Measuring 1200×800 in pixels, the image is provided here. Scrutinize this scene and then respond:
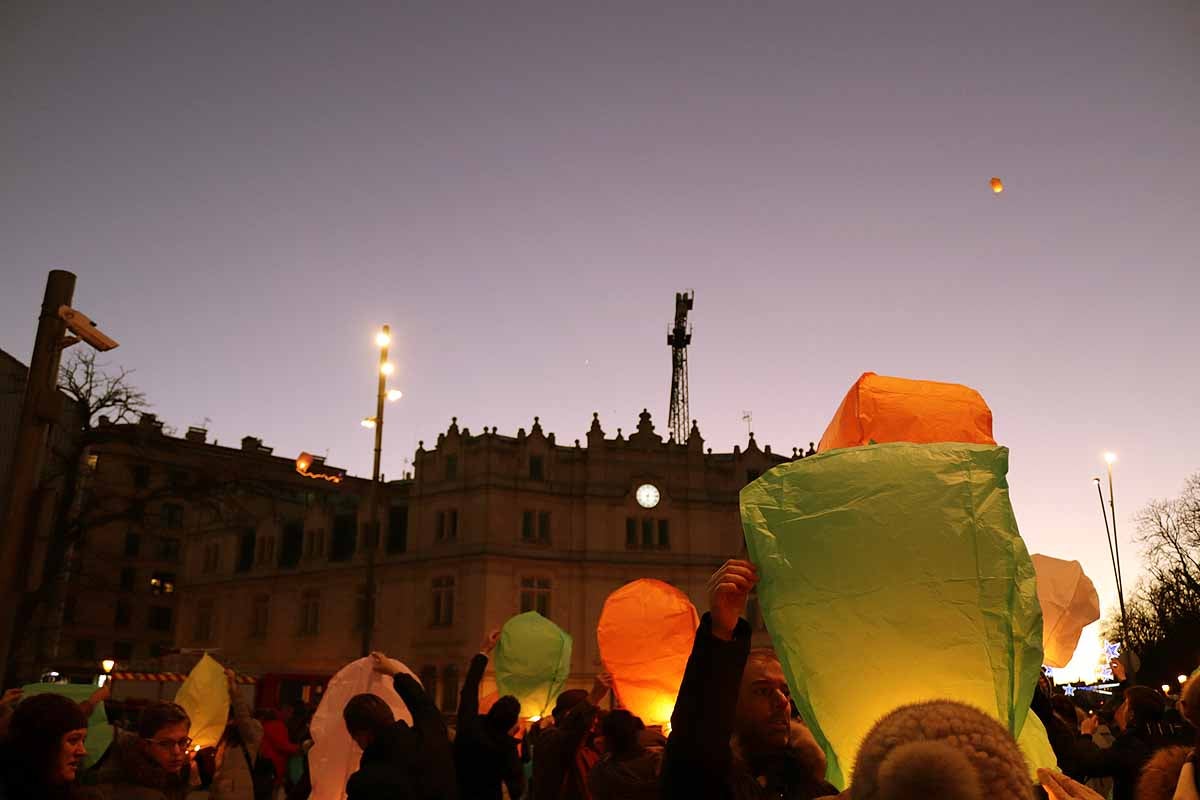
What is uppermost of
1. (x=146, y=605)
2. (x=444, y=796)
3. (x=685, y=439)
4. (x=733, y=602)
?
(x=685, y=439)

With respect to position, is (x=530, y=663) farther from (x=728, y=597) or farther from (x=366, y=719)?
(x=728, y=597)

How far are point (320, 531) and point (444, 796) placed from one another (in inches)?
1825

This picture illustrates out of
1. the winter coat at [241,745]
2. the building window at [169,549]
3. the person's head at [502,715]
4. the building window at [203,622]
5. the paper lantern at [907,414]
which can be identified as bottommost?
the winter coat at [241,745]

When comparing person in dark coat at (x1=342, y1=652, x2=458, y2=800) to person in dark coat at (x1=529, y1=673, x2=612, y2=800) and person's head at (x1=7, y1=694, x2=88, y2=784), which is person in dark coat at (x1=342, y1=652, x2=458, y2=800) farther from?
person's head at (x1=7, y1=694, x2=88, y2=784)

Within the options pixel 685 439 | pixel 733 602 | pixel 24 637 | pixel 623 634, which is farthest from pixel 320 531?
pixel 733 602

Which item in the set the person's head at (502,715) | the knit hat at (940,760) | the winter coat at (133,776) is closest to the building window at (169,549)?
the person's head at (502,715)

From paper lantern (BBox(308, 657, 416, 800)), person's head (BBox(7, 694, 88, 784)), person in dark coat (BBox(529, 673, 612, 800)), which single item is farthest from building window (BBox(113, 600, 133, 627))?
person's head (BBox(7, 694, 88, 784))

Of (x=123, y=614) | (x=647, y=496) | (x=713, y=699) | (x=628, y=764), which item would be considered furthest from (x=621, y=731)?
(x=123, y=614)

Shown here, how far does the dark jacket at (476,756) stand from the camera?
693 centimetres

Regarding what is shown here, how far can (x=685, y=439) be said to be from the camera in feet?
164

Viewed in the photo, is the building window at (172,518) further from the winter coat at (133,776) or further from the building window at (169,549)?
the winter coat at (133,776)

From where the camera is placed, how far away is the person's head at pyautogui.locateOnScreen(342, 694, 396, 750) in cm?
517

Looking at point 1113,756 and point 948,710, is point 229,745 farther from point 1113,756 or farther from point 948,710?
point 948,710

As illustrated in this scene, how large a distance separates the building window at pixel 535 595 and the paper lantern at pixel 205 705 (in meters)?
34.0
